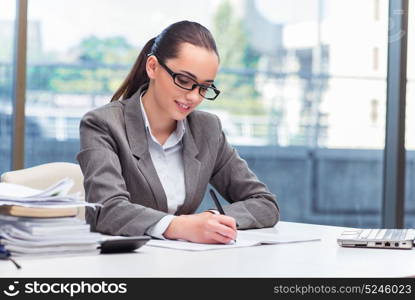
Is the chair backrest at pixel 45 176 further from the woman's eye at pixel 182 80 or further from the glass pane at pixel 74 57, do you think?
the glass pane at pixel 74 57

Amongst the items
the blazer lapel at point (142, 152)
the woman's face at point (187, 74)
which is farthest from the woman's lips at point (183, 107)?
the blazer lapel at point (142, 152)

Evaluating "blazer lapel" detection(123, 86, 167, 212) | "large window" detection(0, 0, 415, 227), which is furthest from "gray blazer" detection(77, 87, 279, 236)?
"large window" detection(0, 0, 415, 227)

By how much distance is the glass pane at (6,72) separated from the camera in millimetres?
4070

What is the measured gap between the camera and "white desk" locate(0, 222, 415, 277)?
160cm

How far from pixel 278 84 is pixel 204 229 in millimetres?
2959

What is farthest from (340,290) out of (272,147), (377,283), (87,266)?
(272,147)

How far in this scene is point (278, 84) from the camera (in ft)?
16.1

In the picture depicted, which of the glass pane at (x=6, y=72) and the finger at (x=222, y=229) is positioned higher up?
the glass pane at (x=6, y=72)

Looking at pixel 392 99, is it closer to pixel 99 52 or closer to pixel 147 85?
pixel 99 52

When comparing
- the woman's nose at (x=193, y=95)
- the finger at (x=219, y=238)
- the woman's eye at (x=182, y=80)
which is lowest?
the finger at (x=219, y=238)

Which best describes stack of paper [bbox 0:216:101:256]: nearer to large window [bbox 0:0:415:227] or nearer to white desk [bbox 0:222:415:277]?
white desk [bbox 0:222:415:277]

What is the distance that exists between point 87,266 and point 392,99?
3.10m

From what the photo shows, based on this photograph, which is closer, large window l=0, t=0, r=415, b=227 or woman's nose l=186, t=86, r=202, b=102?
woman's nose l=186, t=86, r=202, b=102

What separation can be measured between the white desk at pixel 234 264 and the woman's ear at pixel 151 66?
0.78 meters
